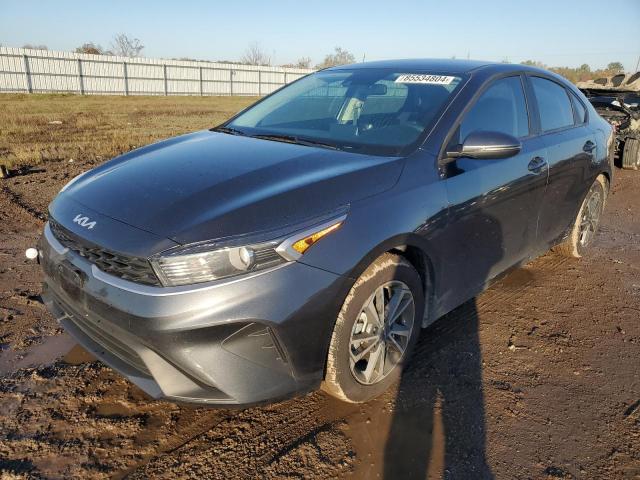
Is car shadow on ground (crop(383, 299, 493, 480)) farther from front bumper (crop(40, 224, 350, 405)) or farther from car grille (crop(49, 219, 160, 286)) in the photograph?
car grille (crop(49, 219, 160, 286))

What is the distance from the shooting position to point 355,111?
327cm

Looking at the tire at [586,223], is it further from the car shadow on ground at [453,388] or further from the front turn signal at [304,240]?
the front turn signal at [304,240]

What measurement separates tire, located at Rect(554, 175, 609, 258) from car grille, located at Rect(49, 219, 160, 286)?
3.84m

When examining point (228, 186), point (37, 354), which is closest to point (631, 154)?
point (228, 186)

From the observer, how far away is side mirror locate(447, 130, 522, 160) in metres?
2.70

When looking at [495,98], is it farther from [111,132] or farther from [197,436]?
[111,132]

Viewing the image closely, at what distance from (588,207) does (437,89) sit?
7.99ft

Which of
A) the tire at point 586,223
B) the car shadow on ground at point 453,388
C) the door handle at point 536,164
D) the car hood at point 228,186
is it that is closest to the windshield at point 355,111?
the car hood at point 228,186

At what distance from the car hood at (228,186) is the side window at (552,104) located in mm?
1810

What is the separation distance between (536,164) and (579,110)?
1.32 m

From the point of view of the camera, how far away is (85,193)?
2529 millimetres

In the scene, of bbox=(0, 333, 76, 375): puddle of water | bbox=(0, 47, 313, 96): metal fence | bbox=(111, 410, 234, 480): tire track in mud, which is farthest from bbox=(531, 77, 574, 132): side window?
bbox=(0, 47, 313, 96): metal fence

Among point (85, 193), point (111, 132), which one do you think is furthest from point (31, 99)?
point (85, 193)

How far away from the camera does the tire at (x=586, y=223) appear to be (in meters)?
4.54
